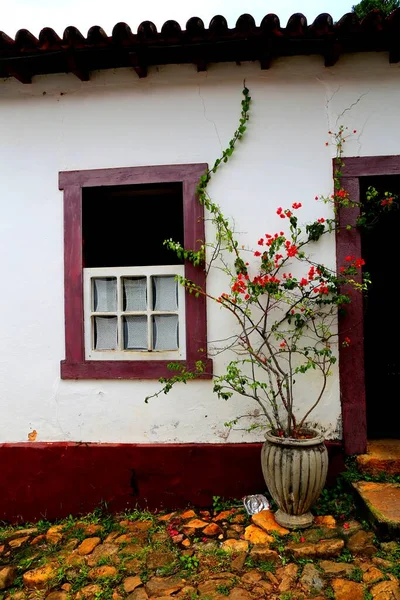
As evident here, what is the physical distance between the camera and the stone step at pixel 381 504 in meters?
2.81

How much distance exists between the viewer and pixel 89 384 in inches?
145

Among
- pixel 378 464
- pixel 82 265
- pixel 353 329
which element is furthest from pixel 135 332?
pixel 378 464

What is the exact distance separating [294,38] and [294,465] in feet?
10.2

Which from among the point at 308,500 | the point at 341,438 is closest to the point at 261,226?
the point at 341,438

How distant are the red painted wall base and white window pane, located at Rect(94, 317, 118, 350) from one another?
84 cm

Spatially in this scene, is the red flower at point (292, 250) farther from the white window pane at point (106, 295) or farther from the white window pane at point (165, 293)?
the white window pane at point (106, 295)

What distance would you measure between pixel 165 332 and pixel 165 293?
1.10 feet

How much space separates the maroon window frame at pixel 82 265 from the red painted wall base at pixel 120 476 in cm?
63

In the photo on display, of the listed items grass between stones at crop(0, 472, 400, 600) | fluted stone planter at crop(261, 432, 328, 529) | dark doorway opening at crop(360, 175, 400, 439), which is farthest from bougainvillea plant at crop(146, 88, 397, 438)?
dark doorway opening at crop(360, 175, 400, 439)

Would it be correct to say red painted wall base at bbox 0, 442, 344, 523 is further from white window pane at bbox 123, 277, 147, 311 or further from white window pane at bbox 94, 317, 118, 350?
white window pane at bbox 123, 277, 147, 311

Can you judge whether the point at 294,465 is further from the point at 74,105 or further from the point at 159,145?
the point at 74,105

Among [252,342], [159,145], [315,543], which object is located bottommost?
[315,543]

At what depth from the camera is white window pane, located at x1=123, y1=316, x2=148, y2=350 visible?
373 centimetres

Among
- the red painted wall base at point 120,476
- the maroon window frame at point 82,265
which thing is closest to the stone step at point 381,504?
the red painted wall base at point 120,476
